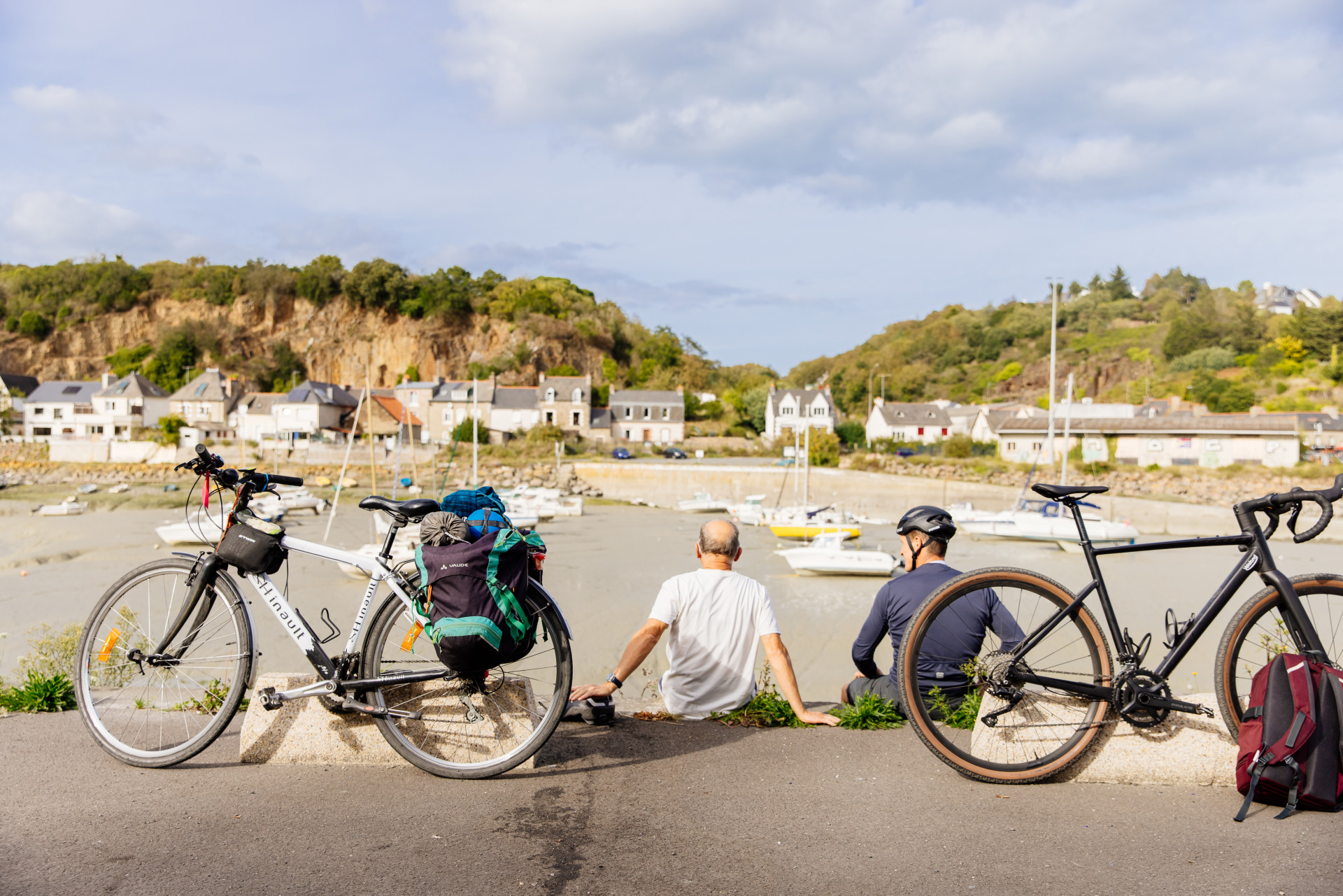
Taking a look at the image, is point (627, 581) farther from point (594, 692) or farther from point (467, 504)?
point (467, 504)

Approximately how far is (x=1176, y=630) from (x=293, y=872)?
375 cm

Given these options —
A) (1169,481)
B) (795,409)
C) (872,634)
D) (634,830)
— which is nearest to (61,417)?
(795,409)

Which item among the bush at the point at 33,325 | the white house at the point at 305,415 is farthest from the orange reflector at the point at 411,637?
the bush at the point at 33,325

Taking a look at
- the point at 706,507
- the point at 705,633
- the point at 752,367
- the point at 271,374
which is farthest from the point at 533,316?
the point at 705,633

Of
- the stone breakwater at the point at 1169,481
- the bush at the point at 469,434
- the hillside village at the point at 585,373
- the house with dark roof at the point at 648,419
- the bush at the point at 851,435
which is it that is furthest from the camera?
the house with dark roof at the point at 648,419

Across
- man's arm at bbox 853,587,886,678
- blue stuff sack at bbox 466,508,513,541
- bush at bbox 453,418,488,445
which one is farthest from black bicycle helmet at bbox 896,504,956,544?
bush at bbox 453,418,488,445

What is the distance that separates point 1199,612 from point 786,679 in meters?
2.01

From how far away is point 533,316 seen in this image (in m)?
108

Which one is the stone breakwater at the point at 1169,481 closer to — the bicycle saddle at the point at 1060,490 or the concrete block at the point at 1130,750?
the concrete block at the point at 1130,750

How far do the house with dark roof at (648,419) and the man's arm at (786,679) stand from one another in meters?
75.6

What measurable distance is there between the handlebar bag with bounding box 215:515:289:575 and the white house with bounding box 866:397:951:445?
269ft

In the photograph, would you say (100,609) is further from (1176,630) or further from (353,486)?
(353,486)

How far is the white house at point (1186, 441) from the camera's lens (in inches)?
2141

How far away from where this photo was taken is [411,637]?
3.74m
